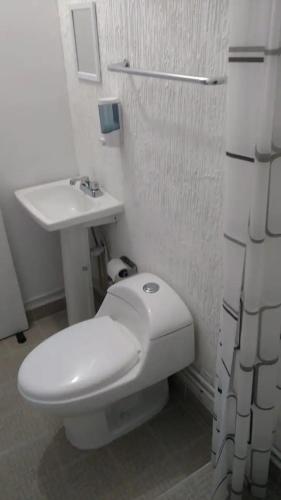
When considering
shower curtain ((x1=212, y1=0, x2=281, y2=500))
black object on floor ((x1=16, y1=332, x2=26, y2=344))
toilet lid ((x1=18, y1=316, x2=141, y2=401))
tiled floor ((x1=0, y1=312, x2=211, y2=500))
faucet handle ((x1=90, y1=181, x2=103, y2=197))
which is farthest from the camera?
black object on floor ((x1=16, y1=332, x2=26, y2=344))

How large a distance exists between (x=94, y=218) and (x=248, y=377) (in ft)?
3.28

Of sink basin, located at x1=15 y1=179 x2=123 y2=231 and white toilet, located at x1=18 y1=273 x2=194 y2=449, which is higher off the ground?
sink basin, located at x1=15 y1=179 x2=123 y2=231

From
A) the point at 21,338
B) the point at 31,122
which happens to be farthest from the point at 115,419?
the point at 31,122

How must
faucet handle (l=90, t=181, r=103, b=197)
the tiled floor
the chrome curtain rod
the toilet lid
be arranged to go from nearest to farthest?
the chrome curtain rod → the toilet lid → the tiled floor → faucet handle (l=90, t=181, r=103, b=197)

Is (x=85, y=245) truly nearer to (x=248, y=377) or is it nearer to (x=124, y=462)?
(x=124, y=462)

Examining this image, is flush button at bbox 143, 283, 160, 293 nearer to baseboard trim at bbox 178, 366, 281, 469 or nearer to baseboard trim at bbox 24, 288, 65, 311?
baseboard trim at bbox 178, 366, 281, 469

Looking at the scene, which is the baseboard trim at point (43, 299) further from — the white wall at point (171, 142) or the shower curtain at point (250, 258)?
the shower curtain at point (250, 258)

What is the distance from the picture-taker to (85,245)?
6.14 ft

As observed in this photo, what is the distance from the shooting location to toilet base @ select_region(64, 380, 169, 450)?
4.95 ft

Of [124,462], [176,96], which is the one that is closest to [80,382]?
[124,462]

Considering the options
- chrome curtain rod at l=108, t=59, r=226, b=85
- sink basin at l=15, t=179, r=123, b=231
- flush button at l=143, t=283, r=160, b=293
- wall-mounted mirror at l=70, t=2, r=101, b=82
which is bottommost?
flush button at l=143, t=283, r=160, b=293

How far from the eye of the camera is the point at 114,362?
1361mm

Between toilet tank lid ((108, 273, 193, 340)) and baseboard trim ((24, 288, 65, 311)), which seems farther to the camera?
baseboard trim ((24, 288, 65, 311))

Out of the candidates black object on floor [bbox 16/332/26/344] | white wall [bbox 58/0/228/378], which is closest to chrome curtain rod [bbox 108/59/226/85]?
white wall [bbox 58/0/228/378]
